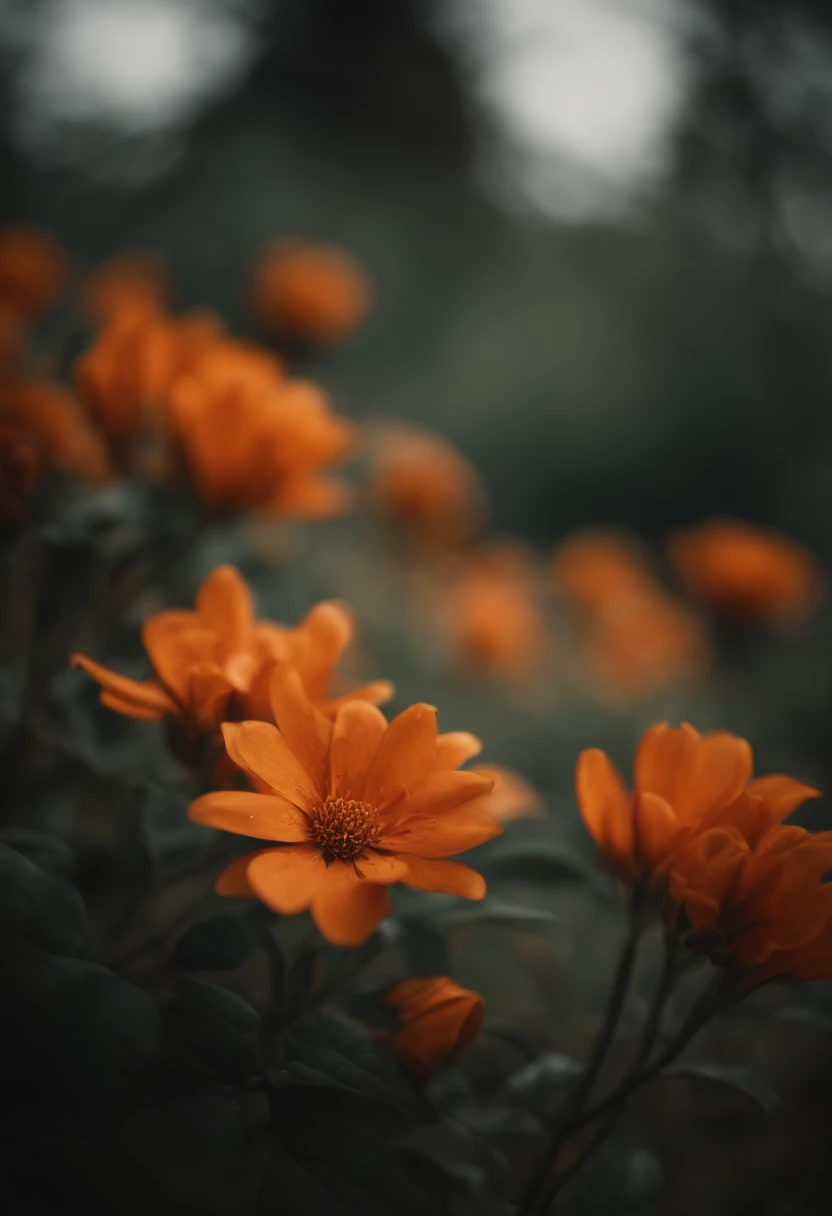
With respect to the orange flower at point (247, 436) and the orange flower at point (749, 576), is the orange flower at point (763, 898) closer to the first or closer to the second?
the orange flower at point (247, 436)

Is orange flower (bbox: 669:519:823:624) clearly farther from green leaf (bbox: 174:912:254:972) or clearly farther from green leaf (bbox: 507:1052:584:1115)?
green leaf (bbox: 174:912:254:972)

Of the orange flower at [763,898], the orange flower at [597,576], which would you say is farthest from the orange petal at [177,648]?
the orange flower at [597,576]

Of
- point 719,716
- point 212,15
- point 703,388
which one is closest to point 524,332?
point 703,388

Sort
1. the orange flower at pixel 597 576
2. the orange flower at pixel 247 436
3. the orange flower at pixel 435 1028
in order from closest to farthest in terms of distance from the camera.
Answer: the orange flower at pixel 435 1028 < the orange flower at pixel 247 436 < the orange flower at pixel 597 576

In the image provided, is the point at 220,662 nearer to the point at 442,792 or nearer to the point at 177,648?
the point at 177,648

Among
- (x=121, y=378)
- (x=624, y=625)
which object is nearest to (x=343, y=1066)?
(x=121, y=378)
